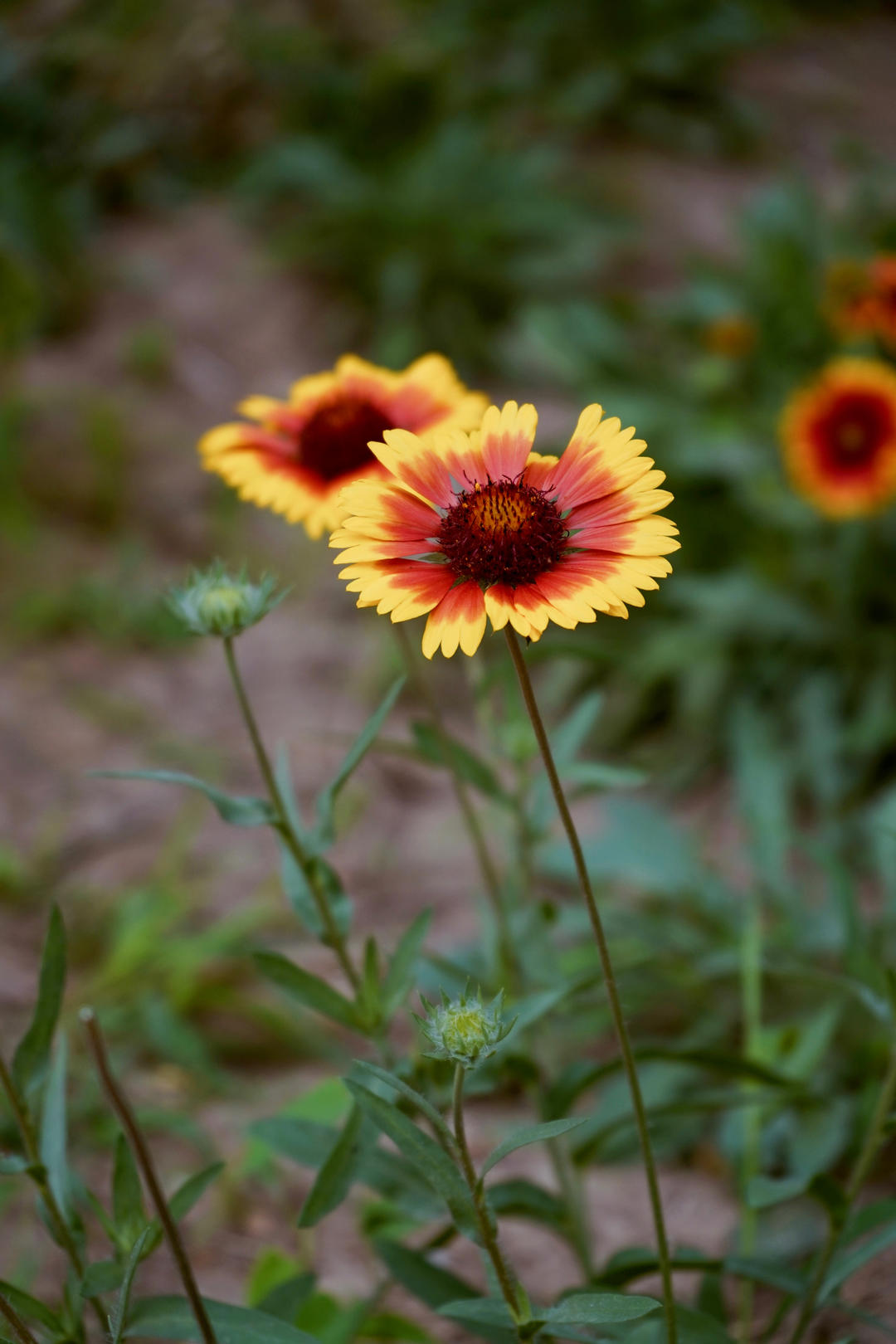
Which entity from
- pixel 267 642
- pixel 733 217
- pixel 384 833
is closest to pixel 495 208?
pixel 733 217

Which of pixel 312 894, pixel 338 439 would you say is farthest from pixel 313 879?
pixel 338 439

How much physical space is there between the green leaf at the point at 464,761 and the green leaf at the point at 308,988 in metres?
0.26

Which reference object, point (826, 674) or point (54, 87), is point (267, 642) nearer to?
point (826, 674)

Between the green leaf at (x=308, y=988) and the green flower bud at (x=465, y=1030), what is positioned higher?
the green leaf at (x=308, y=988)

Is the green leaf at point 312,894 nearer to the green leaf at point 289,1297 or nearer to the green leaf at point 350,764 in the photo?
the green leaf at point 350,764

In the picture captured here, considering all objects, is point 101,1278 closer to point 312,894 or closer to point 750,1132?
point 312,894

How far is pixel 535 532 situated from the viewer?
75 centimetres

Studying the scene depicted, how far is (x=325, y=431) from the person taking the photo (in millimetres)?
1018

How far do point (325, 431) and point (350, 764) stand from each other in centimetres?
34

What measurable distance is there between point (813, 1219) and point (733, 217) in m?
2.63

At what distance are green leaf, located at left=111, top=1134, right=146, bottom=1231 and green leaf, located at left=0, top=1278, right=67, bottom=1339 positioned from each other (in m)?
0.07

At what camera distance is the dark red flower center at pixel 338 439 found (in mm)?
1007

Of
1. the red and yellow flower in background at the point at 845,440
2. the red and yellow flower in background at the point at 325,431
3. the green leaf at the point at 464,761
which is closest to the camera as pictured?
the red and yellow flower in background at the point at 325,431

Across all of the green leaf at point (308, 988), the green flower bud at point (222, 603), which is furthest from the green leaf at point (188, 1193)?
the green flower bud at point (222, 603)
